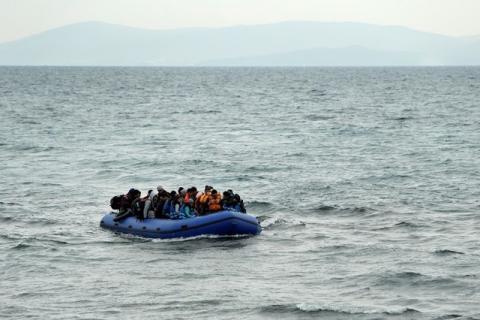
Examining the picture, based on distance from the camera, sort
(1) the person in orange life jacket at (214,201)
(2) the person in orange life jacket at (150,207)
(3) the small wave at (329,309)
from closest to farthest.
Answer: (3) the small wave at (329,309), (1) the person in orange life jacket at (214,201), (2) the person in orange life jacket at (150,207)

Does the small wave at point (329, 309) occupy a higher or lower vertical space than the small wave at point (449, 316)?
higher

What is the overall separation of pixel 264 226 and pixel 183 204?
2.68m

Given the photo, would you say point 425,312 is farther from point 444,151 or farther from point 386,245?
point 444,151

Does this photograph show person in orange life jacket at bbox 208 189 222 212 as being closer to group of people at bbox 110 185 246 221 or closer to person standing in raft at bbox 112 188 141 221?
group of people at bbox 110 185 246 221

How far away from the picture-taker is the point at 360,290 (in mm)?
18562

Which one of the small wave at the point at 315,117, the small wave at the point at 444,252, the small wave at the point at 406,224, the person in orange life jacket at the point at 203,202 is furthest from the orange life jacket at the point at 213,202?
the small wave at the point at 315,117

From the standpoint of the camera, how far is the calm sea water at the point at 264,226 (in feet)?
58.8

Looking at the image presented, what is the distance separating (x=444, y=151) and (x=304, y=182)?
13175 mm

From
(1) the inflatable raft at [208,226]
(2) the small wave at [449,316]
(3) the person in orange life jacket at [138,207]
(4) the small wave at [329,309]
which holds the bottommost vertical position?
(2) the small wave at [449,316]

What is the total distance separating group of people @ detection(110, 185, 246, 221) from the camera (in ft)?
79.8

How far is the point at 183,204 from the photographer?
24.6 m

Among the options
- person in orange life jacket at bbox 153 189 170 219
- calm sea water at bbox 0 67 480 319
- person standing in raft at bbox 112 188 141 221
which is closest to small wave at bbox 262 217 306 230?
calm sea water at bbox 0 67 480 319

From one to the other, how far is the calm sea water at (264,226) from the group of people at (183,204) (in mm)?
999

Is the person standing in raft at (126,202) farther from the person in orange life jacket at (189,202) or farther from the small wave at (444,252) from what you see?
the small wave at (444,252)
